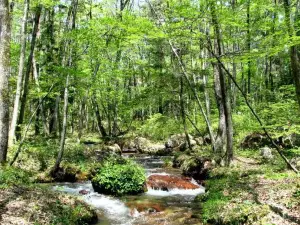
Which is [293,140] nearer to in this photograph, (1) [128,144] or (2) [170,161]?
(2) [170,161]

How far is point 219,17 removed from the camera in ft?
34.6

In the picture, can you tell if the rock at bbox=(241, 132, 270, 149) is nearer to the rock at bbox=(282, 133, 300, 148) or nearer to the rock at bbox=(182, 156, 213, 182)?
the rock at bbox=(282, 133, 300, 148)

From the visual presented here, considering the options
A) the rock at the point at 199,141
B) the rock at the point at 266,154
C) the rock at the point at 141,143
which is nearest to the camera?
the rock at the point at 266,154

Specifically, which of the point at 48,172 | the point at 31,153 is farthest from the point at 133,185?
the point at 31,153

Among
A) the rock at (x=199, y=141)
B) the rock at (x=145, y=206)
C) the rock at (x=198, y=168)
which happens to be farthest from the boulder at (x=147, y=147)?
the rock at (x=145, y=206)

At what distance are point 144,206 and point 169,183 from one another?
137 inches

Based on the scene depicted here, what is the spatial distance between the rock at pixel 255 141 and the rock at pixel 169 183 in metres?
6.84

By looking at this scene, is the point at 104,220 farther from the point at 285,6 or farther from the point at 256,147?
the point at 256,147

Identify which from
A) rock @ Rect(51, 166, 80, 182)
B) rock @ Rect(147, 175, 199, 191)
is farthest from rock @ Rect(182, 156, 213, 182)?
rock @ Rect(51, 166, 80, 182)

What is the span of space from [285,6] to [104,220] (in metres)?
8.96

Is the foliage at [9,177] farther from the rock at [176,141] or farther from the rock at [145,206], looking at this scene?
the rock at [176,141]

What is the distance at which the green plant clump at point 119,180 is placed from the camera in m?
13.1

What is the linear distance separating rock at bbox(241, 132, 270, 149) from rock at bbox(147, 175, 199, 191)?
6.84 metres

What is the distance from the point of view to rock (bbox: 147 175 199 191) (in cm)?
1416
